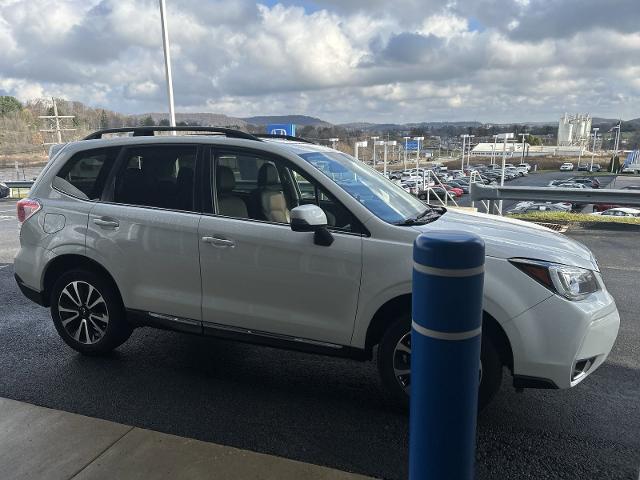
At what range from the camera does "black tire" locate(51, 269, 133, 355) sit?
4.21 metres

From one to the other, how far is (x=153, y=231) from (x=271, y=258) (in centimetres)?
102

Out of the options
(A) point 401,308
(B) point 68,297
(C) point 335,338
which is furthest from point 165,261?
(A) point 401,308

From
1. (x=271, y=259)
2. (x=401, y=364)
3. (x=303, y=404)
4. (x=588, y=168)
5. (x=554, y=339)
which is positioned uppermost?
(x=271, y=259)

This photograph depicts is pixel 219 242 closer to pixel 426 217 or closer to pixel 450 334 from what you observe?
pixel 426 217

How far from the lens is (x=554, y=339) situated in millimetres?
3000

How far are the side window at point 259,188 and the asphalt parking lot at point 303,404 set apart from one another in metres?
1.29

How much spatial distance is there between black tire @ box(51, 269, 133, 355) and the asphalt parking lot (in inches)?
6.4

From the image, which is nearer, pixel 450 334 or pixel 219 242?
pixel 450 334

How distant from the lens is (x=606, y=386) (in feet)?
12.5

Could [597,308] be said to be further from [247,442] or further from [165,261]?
[165,261]

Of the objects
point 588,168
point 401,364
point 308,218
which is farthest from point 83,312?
point 588,168

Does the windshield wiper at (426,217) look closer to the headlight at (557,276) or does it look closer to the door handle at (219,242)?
the headlight at (557,276)

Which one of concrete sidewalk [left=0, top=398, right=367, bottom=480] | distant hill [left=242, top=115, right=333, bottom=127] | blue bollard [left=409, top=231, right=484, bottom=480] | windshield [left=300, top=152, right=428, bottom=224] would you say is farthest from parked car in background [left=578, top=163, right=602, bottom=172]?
blue bollard [left=409, top=231, right=484, bottom=480]

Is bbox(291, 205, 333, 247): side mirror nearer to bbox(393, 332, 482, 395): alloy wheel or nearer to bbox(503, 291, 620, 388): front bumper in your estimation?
bbox(393, 332, 482, 395): alloy wheel
